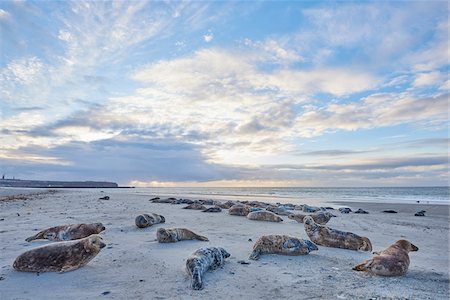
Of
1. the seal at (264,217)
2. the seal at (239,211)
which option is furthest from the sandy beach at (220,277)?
the seal at (239,211)

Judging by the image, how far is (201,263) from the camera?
4.54 m

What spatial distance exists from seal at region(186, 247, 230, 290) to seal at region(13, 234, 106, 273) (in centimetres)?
154

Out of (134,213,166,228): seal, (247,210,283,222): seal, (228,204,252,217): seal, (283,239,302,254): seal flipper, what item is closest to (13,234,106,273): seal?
(283,239,302,254): seal flipper

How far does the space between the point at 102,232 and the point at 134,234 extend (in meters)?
0.78

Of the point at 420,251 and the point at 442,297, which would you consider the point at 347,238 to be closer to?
the point at 420,251

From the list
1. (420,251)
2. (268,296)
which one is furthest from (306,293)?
(420,251)

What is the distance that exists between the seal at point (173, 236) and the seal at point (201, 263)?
5.46 feet

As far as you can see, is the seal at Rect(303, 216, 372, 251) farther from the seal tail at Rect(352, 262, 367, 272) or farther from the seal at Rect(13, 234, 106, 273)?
the seal at Rect(13, 234, 106, 273)

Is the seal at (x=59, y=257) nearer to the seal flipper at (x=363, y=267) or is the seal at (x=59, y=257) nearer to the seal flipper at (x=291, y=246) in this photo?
the seal flipper at (x=291, y=246)

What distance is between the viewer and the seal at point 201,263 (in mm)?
4078

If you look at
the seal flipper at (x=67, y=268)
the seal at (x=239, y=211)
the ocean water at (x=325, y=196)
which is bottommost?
the ocean water at (x=325, y=196)

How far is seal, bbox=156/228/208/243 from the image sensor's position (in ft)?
21.4

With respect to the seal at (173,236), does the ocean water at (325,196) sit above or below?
below

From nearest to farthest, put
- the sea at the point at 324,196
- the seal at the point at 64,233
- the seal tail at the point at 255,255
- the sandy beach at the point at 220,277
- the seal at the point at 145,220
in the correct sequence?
the sandy beach at the point at 220,277 < the seal tail at the point at 255,255 < the seal at the point at 64,233 < the seal at the point at 145,220 < the sea at the point at 324,196
